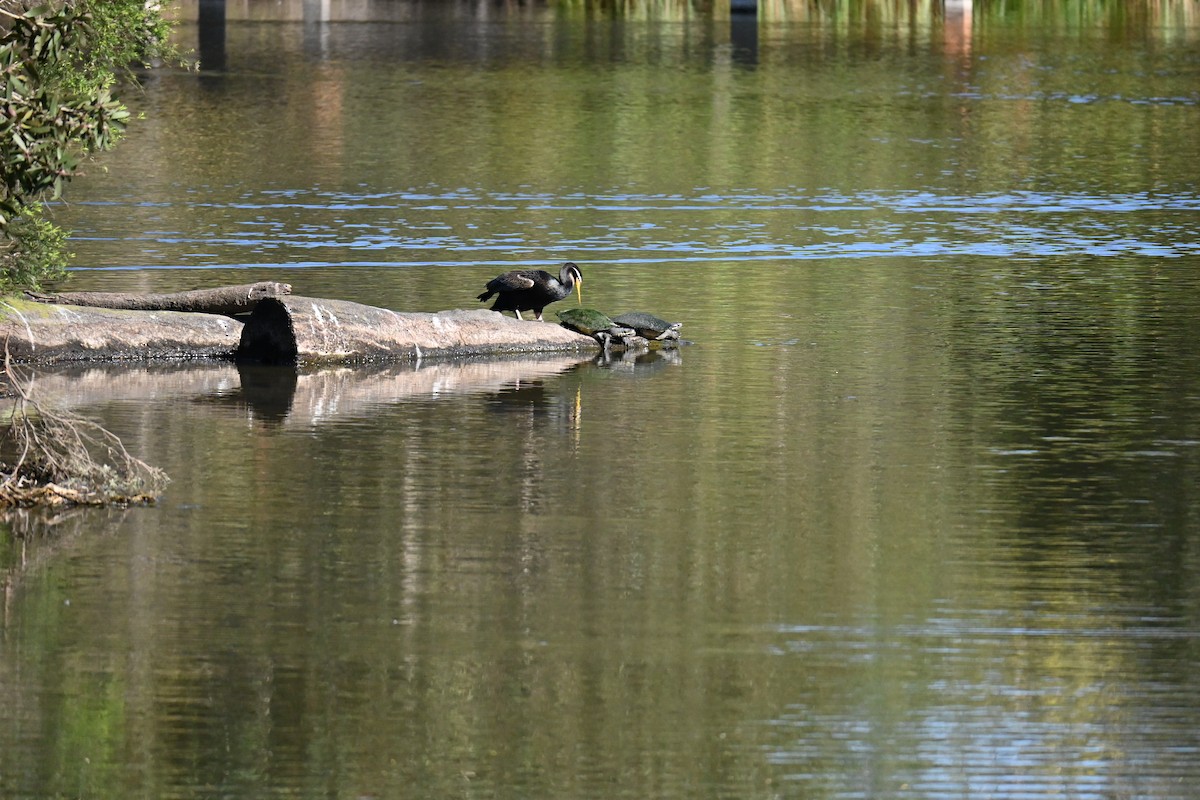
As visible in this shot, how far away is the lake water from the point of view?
9.45 m

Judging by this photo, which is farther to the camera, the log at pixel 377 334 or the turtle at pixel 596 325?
the turtle at pixel 596 325

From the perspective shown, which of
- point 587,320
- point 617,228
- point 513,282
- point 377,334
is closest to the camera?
point 377,334

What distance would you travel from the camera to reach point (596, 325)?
2059 cm

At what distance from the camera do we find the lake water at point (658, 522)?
945cm

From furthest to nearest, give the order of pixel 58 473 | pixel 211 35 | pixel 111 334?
1. pixel 211 35
2. pixel 111 334
3. pixel 58 473

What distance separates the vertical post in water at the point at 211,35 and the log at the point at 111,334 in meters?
37.4

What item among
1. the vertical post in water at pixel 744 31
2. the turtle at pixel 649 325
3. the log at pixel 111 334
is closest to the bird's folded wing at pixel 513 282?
the turtle at pixel 649 325

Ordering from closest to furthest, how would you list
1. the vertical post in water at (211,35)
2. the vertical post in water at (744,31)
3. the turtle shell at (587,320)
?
the turtle shell at (587,320), the vertical post in water at (211,35), the vertical post in water at (744,31)

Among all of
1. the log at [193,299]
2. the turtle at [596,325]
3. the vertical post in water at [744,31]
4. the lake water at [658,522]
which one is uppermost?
the vertical post in water at [744,31]

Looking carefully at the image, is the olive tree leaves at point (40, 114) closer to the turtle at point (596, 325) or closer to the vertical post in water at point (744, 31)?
the turtle at point (596, 325)

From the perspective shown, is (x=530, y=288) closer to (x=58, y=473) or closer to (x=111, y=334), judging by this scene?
(x=111, y=334)

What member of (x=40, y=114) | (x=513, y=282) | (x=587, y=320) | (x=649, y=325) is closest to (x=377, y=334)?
(x=513, y=282)

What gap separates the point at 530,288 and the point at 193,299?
116 inches

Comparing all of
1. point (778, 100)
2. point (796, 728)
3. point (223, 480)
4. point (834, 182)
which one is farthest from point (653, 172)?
point (796, 728)
